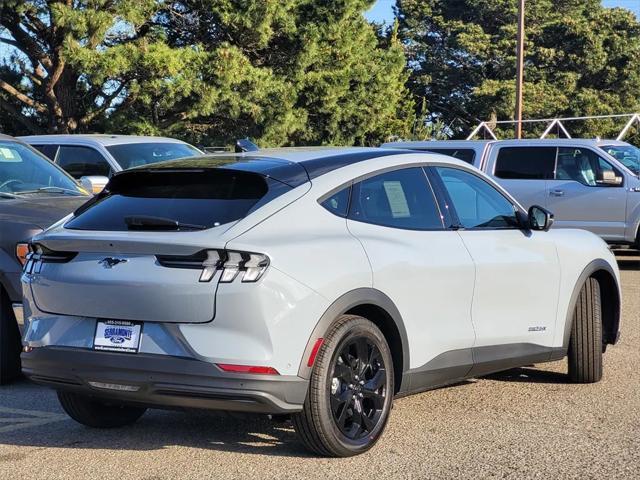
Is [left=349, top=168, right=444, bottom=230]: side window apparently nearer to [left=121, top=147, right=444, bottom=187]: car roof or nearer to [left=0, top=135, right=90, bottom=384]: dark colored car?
[left=121, top=147, right=444, bottom=187]: car roof

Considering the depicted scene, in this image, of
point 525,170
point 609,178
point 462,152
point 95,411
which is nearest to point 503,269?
point 95,411

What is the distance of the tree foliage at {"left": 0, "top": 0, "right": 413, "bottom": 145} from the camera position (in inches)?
947

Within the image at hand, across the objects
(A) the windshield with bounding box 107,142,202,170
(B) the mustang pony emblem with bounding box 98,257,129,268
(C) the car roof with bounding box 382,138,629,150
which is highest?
(B) the mustang pony emblem with bounding box 98,257,129,268

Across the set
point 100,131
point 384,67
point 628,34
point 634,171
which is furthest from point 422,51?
point 634,171

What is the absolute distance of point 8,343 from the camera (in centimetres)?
696

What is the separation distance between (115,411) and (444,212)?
237 cm

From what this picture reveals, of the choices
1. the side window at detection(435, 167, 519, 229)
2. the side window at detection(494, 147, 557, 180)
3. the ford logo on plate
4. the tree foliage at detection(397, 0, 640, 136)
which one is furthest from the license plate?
the tree foliage at detection(397, 0, 640, 136)

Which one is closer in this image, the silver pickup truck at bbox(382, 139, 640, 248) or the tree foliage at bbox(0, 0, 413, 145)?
the silver pickup truck at bbox(382, 139, 640, 248)

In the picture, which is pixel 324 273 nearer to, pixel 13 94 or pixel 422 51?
pixel 13 94

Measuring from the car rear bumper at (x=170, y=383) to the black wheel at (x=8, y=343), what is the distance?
1954 millimetres

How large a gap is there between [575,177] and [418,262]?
10453mm

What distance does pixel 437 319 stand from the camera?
567cm

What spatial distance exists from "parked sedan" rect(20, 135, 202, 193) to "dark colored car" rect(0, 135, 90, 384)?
168 inches

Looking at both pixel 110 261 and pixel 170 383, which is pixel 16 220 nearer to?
pixel 110 261
